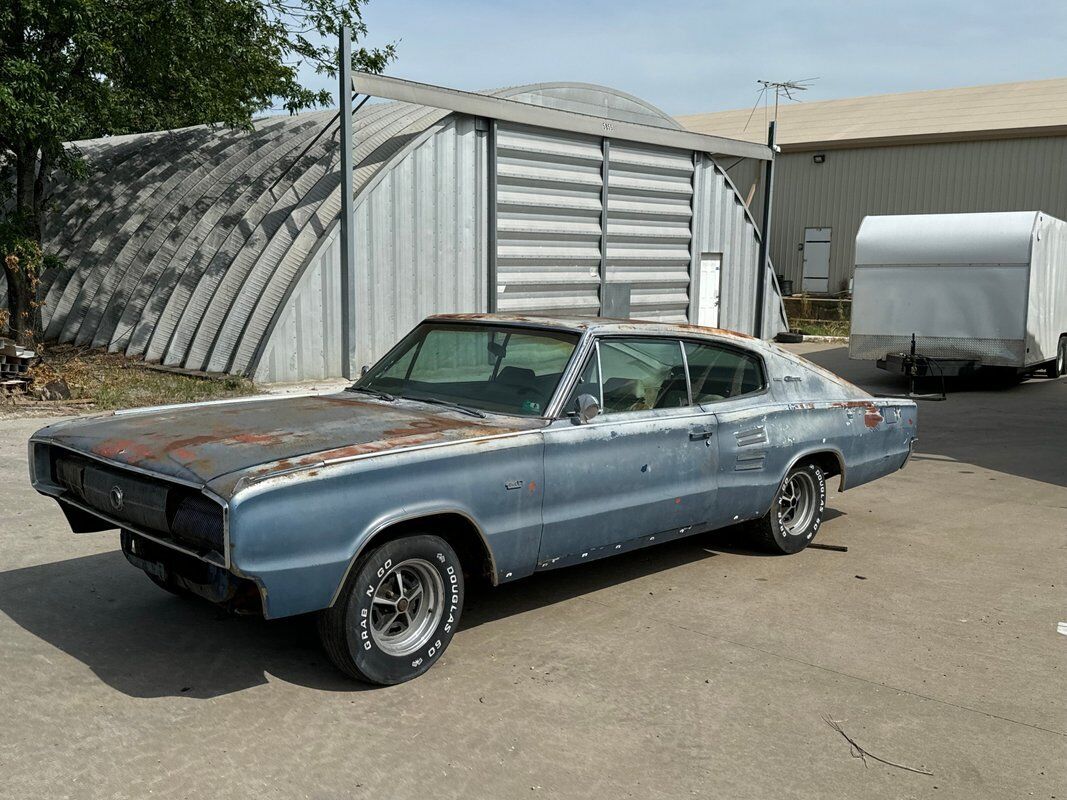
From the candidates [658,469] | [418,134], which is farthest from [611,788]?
[418,134]

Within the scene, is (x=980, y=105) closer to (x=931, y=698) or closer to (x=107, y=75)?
(x=107, y=75)

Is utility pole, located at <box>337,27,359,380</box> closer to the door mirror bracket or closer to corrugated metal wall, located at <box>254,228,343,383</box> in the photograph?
corrugated metal wall, located at <box>254,228,343,383</box>

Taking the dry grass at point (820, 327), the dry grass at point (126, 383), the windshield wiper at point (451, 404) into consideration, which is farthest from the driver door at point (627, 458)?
the dry grass at point (820, 327)

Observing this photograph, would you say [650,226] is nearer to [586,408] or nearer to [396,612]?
[586,408]

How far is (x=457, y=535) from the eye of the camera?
4754mm

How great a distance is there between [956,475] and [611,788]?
6.94 m

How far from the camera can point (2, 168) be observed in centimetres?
1736

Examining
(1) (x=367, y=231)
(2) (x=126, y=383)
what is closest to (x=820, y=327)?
(1) (x=367, y=231)

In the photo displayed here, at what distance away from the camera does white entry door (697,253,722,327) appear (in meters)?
22.1

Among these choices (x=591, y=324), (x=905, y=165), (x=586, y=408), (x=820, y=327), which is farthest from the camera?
(x=905, y=165)

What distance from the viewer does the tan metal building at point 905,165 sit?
96.2 ft

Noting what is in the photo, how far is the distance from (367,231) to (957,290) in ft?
30.3

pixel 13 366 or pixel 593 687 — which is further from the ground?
pixel 13 366

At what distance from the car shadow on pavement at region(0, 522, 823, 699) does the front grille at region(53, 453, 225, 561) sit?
0.66 meters
